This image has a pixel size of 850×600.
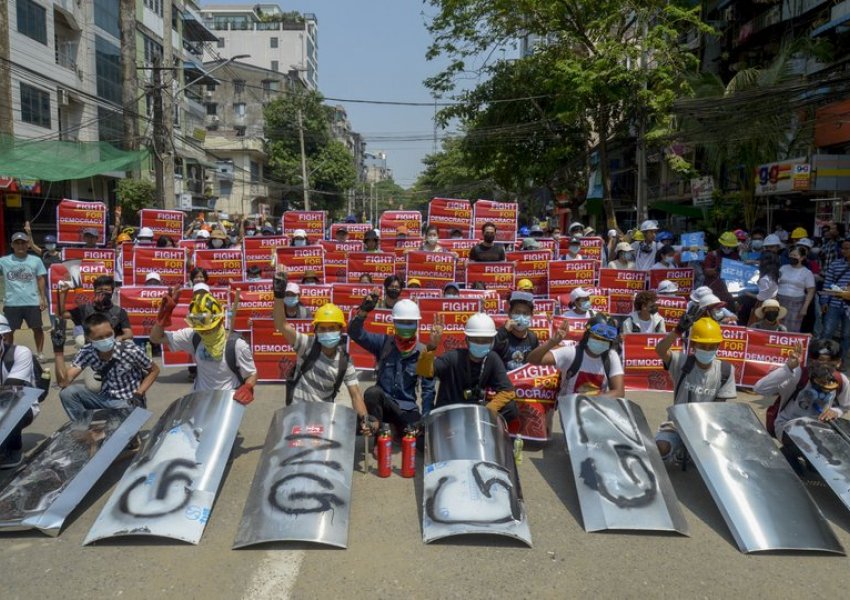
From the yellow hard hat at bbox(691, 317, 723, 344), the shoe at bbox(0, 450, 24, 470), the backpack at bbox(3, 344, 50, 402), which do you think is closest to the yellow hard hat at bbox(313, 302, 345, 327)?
the backpack at bbox(3, 344, 50, 402)

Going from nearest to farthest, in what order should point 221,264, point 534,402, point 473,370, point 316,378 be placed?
point 316,378 → point 473,370 → point 534,402 → point 221,264

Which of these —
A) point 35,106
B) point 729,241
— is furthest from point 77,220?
point 35,106

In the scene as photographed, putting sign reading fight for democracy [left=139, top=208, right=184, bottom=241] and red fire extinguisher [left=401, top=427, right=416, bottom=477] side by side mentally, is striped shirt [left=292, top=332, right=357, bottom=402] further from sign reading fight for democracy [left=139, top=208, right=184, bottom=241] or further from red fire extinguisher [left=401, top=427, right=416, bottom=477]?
sign reading fight for democracy [left=139, top=208, right=184, bottom=241]

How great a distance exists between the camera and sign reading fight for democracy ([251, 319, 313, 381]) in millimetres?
9422

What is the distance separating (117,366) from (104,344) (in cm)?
Result: 25

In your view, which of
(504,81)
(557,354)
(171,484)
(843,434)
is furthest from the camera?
(504,81)

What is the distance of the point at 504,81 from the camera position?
26.1 meters

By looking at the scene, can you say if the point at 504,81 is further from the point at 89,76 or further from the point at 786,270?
the point at 89,76

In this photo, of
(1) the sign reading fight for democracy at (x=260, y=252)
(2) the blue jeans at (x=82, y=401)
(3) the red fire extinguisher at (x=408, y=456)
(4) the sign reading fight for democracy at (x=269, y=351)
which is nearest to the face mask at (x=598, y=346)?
(3) the red fire extinguisher at (x=408, y=456)

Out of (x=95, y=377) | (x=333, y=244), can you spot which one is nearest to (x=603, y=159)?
(x=333, y=244)

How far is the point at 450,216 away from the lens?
54.5 feet

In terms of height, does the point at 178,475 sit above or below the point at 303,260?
below

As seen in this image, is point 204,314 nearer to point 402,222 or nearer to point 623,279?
point 623,279

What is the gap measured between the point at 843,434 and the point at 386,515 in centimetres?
348
